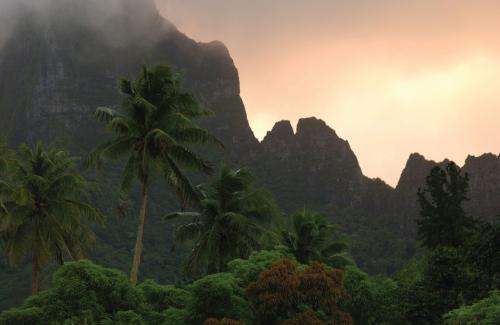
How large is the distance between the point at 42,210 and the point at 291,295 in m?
16.8

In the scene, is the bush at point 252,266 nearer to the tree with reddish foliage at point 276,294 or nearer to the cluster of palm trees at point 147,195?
the tree with reddish foliage at point 276,294

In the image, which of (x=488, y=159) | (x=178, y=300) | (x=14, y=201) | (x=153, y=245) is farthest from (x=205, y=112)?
(x=488, y=159)

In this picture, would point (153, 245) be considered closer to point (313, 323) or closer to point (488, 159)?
point (488, 159)

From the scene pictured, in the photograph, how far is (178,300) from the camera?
2316cm

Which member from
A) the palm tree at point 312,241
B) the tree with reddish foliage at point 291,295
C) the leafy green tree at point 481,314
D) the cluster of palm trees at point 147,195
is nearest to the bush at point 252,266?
the tree with reddish foliage at point 291,295

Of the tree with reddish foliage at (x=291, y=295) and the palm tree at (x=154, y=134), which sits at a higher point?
the palm tree at (x=154, y=134)

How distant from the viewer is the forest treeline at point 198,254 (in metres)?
20.1

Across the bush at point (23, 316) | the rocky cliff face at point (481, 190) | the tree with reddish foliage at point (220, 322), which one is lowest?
the tree with reddish foliage at point (220, 322)

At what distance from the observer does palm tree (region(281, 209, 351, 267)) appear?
134ft

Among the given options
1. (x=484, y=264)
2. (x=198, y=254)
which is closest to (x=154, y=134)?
(x=198, y=254)

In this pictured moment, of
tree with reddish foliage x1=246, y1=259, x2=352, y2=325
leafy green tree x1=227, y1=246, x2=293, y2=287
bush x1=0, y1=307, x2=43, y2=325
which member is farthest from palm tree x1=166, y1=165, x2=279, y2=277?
bush x1=0, y1=307, x2=43, y2=325

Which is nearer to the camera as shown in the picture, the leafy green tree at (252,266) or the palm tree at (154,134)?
the leafy green tree at (252,266)

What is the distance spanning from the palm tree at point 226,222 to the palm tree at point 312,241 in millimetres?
7603

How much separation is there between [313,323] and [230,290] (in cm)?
280
